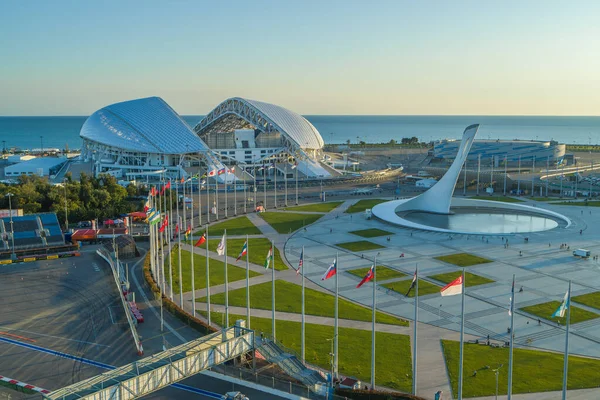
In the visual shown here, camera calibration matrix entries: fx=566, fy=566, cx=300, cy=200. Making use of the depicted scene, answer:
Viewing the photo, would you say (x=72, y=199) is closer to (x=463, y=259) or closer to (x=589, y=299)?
(x=463, y=259)

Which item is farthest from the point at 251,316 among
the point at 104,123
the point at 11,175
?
the point at 11,175

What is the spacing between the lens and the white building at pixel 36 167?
116000 mm

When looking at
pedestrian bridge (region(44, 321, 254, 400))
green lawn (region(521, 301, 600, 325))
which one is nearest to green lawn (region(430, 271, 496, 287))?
green lawn (region(521, 301, 600, 325))

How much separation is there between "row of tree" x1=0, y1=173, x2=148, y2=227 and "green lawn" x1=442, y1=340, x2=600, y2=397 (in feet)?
169

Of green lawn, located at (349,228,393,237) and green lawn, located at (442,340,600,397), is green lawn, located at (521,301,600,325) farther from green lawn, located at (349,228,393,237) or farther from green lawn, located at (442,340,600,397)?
green lawn, located at (349,228,393,237)

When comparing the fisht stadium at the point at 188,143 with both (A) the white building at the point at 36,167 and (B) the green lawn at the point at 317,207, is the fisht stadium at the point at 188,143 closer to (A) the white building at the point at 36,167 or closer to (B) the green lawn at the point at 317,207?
(A) the white building at the point at 36,167

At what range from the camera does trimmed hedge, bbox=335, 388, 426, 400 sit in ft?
84.6

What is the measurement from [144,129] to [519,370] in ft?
306

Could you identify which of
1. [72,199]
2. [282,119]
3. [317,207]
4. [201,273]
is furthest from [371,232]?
[282,119]

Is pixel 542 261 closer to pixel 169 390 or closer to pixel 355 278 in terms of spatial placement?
pixel 355 278

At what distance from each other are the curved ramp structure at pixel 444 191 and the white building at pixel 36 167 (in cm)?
7646

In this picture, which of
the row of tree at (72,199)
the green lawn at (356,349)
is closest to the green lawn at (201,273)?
the green lawn at (356,349)

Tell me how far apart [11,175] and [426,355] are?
353ft

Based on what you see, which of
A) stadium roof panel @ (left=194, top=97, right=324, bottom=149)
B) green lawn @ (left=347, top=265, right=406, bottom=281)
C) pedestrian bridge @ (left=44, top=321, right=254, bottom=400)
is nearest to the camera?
pedestrian bridge @ (left=44, top=321, right=254, bottom=400)
